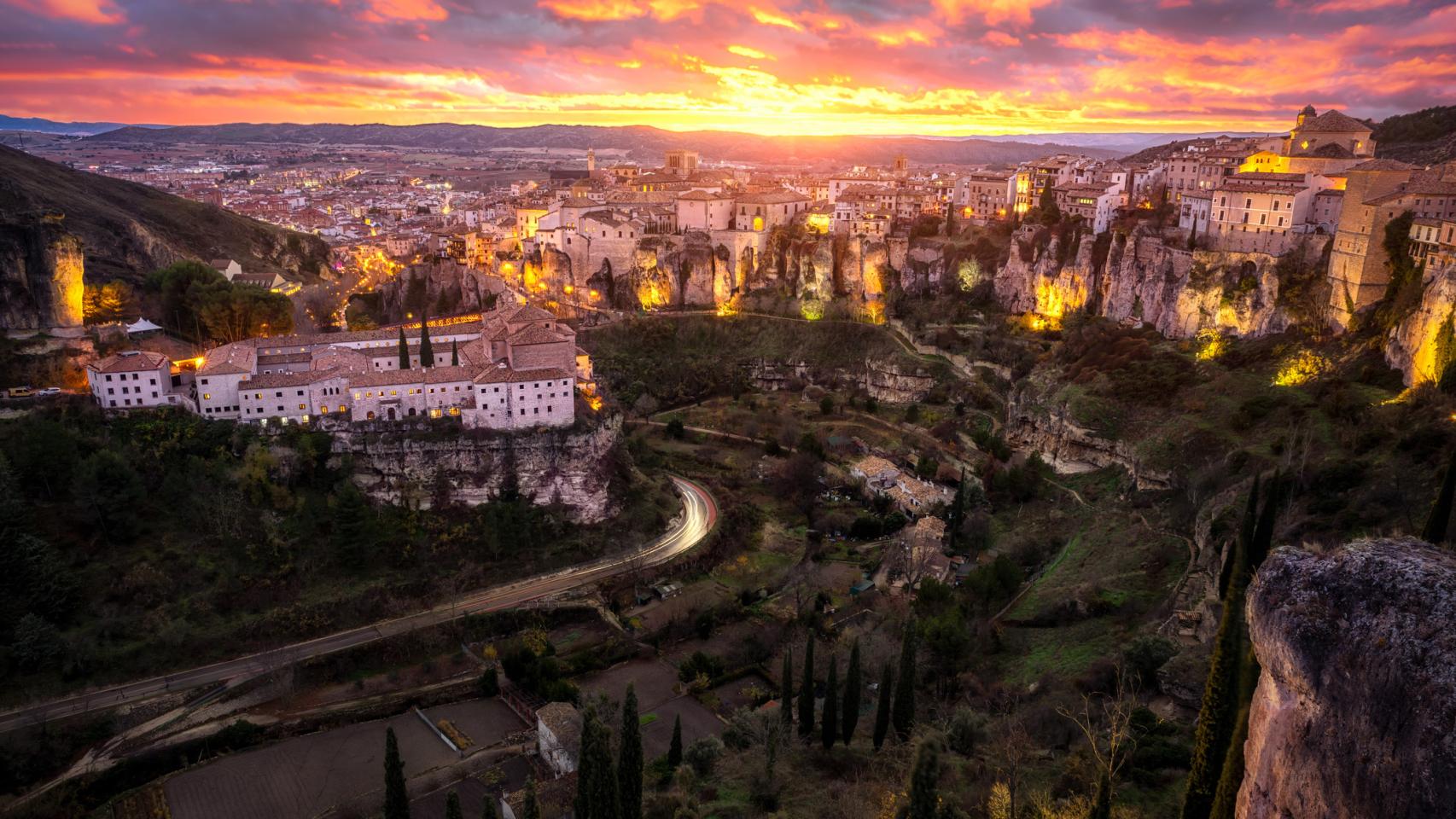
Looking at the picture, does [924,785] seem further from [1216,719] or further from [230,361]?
[230,361]

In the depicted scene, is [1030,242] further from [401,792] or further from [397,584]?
[401,792]

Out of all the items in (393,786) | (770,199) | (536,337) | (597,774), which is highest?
(770,199)

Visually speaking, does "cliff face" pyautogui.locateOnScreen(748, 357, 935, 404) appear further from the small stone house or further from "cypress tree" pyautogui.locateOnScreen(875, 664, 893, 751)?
the small stone house

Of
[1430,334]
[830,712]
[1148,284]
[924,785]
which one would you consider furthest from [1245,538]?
[1148,284]

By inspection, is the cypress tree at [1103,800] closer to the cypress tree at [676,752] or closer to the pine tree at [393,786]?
the cypress tree at [676,752]

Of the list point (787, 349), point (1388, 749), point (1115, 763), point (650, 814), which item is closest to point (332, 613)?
point (650, 814)

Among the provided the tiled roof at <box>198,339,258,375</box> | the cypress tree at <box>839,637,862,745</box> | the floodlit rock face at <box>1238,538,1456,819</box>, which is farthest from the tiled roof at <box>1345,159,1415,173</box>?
the tiled roof at <box>198,339,258,375</box>
